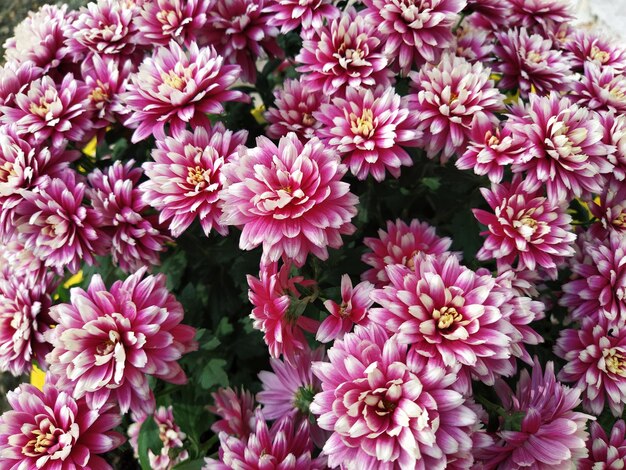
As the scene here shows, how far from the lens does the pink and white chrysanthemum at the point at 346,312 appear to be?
3.03 ft

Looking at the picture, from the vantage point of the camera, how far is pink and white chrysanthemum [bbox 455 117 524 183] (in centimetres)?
95

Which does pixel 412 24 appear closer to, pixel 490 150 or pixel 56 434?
pixel 490 150

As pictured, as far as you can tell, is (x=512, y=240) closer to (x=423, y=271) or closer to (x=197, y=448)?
(x=423, y=271)

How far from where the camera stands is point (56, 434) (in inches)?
35.4

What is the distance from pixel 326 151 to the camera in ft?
→ 2.86

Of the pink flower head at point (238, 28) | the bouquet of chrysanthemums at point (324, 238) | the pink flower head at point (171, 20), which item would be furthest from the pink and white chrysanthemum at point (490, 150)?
the pink flower head at point (171, 20)

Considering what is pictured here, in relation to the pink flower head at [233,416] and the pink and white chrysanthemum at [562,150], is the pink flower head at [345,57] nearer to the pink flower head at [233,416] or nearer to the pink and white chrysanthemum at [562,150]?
the pink and white chrysanthemum at [562,150]

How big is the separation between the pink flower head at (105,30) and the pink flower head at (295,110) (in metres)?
0.36

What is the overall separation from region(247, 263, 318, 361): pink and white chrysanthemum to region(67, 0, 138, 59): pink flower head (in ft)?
2.14

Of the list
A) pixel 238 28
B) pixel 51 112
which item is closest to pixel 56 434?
pixel 51 112

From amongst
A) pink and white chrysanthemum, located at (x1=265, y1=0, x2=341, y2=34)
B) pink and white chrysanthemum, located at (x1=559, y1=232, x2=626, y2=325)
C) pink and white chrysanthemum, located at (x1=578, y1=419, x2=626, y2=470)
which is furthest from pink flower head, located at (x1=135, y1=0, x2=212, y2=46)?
pink and white chrysanthemum, located at (x1=578, y1=419, x2=626, y2=470)

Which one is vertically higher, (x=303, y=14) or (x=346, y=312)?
(x=303, y=14)

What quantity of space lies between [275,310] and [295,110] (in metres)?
0.47

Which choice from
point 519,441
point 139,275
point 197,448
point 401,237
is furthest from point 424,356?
point 197,448
